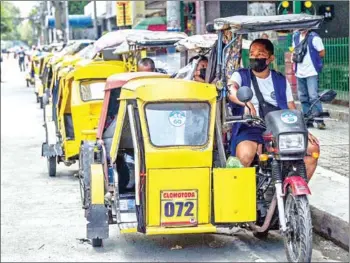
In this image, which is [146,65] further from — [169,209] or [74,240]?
[169,209]

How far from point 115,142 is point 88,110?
3957mm

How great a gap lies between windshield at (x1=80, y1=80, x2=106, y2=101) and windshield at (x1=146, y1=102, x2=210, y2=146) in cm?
468

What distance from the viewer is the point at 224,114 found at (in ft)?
24.6

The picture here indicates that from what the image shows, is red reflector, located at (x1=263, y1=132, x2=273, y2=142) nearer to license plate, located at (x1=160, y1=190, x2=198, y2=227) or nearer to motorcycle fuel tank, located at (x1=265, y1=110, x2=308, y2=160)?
motorcycle fuel tank, located at (x1=265, y1=110, x2=308, y2=160)

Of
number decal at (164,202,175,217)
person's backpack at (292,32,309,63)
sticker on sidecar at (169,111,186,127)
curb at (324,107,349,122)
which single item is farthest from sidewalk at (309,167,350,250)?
curb at (324,107,349,122)

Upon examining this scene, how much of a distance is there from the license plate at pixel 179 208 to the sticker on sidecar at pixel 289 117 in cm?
91

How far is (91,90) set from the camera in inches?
454

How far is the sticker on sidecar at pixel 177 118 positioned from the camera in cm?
683

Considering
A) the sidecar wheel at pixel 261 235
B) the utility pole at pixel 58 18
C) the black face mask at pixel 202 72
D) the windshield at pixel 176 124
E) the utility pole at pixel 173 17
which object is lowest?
the sidecar wheel at pixel 261 235

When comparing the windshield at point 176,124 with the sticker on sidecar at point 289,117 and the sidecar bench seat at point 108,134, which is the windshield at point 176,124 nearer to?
the sticker on sidecar at point 289,117

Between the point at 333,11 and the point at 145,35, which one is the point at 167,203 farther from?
the point at 333,11

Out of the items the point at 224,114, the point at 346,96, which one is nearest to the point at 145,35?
the point at 346,96

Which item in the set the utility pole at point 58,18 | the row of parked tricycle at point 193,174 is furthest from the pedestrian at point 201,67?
the utility pole at point 58,18

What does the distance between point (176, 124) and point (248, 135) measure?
0.69 metres
